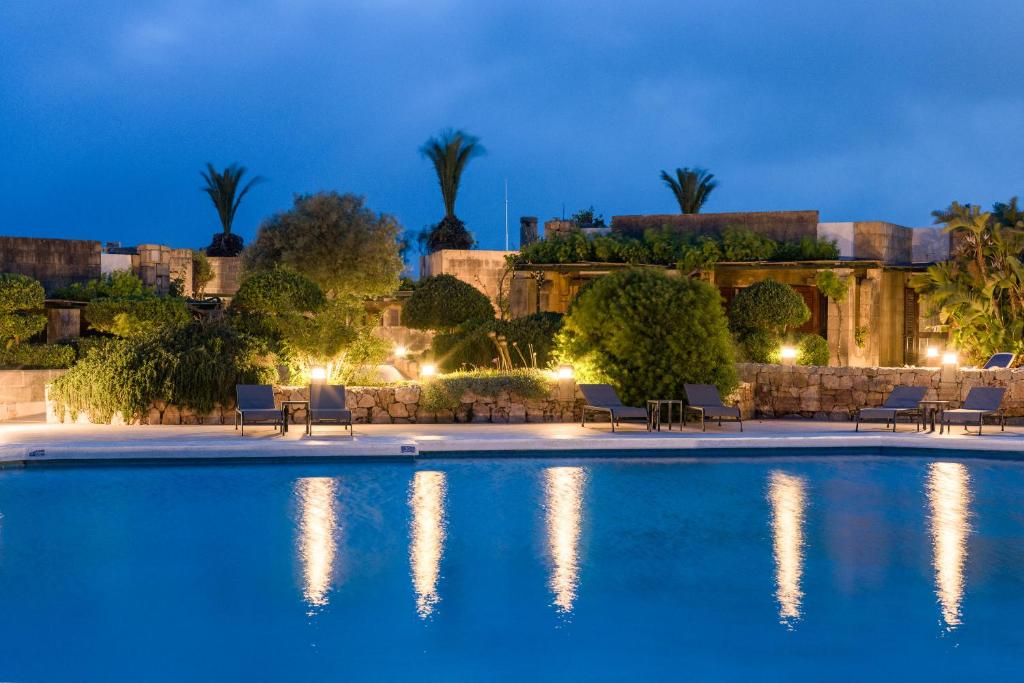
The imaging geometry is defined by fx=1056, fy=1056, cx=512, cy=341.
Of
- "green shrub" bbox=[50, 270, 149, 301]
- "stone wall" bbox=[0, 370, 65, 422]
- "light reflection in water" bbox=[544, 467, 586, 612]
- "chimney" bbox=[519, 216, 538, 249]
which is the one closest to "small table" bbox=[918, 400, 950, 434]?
"light reflection in water" bbox=[544, 467, 586, 612]

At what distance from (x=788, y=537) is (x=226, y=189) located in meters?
33.9

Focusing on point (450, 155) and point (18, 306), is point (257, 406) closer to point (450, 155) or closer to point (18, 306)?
point (18, 306)

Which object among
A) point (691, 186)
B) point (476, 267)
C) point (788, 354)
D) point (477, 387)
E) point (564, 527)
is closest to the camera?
→ point (564, 527)

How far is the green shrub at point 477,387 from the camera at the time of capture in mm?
14516

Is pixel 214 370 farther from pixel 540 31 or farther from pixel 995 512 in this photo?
pixel 540 31

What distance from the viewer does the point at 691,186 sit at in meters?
33.3

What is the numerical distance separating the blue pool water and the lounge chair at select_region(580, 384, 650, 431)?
2511mm

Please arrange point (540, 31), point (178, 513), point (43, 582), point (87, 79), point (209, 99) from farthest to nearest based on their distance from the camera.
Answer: point (209, 99) → point (87, 79) → point (540, 31) → point (178, 513) → point (43, 582)

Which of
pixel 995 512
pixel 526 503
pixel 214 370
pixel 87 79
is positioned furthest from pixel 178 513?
pixel 87 79

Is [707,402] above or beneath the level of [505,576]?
above

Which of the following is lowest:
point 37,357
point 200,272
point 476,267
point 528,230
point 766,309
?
point 37,357

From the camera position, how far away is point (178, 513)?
9078mm

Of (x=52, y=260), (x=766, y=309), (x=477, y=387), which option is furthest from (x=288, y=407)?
(x=52, y=260)

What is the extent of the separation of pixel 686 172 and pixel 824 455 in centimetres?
2175
